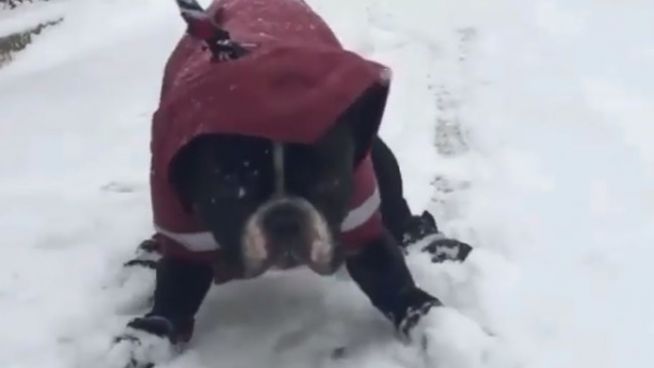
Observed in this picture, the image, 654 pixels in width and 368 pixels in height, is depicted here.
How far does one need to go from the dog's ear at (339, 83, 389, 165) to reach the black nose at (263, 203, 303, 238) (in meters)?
0.24

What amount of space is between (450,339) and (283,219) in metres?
0.53

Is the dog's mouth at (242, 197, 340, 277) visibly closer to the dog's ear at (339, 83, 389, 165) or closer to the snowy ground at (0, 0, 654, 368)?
the dog's ear at (339, 83, 389, 165)

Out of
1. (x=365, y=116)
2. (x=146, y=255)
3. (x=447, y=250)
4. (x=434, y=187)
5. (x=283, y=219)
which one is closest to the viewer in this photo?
(x=283, y=219)

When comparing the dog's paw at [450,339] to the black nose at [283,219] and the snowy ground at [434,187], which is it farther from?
the black nose at [283,219]

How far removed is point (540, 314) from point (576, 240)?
437 mm

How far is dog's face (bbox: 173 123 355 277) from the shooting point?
2650 mm

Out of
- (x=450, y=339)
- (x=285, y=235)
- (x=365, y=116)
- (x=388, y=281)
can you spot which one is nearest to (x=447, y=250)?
(x=388, y=281)

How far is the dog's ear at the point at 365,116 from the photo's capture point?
279 centimetres

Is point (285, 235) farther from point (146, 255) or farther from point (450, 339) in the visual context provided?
point (146, 255)

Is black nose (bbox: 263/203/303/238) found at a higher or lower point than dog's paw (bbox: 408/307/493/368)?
higher

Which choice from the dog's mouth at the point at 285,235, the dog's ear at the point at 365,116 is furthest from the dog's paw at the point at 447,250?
the dog's mouth at the point at 285,235

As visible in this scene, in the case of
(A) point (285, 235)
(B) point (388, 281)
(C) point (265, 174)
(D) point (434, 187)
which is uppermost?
(C) point (265, 174)

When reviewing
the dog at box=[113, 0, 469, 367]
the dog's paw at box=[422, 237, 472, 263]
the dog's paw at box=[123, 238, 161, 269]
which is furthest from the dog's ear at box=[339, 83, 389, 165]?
the dog's paw at box=[123, 238, 161, 269]

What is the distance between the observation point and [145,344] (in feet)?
9.73
